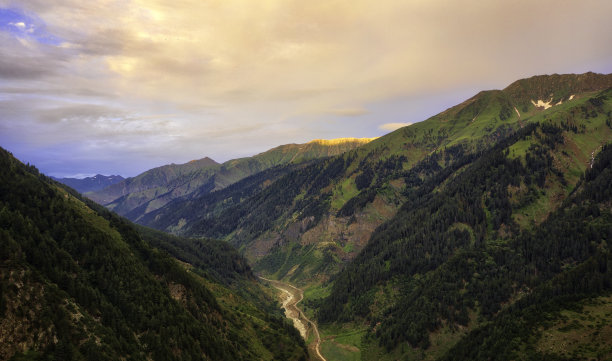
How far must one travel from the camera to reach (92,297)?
324ft

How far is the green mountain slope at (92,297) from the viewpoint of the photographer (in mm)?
79438

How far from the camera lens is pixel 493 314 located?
560 feet

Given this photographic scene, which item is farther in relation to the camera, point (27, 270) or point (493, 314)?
point (493, 314)

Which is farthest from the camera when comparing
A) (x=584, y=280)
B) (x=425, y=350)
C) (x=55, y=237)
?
(x=425, y=350)

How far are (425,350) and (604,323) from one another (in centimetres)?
7227

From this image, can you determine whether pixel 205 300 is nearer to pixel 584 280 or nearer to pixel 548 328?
pixel 548 328

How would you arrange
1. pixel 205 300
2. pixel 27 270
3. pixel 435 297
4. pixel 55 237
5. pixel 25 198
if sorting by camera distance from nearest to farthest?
pixel 27 270 → pixel 55 237 → pixel 25 198 → pixel 205 300 → pixel 435 297

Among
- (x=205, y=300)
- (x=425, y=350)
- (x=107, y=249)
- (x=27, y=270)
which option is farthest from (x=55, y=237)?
(x=425, y=350)

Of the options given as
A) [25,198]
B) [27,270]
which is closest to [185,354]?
[27,270]

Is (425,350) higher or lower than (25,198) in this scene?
lower

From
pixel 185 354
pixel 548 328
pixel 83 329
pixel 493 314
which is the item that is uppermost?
pixel 83 329

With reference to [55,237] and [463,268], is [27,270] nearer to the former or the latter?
[55,237]

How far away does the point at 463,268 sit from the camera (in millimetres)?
199750

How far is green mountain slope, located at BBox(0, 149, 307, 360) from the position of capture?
79.4 metres
